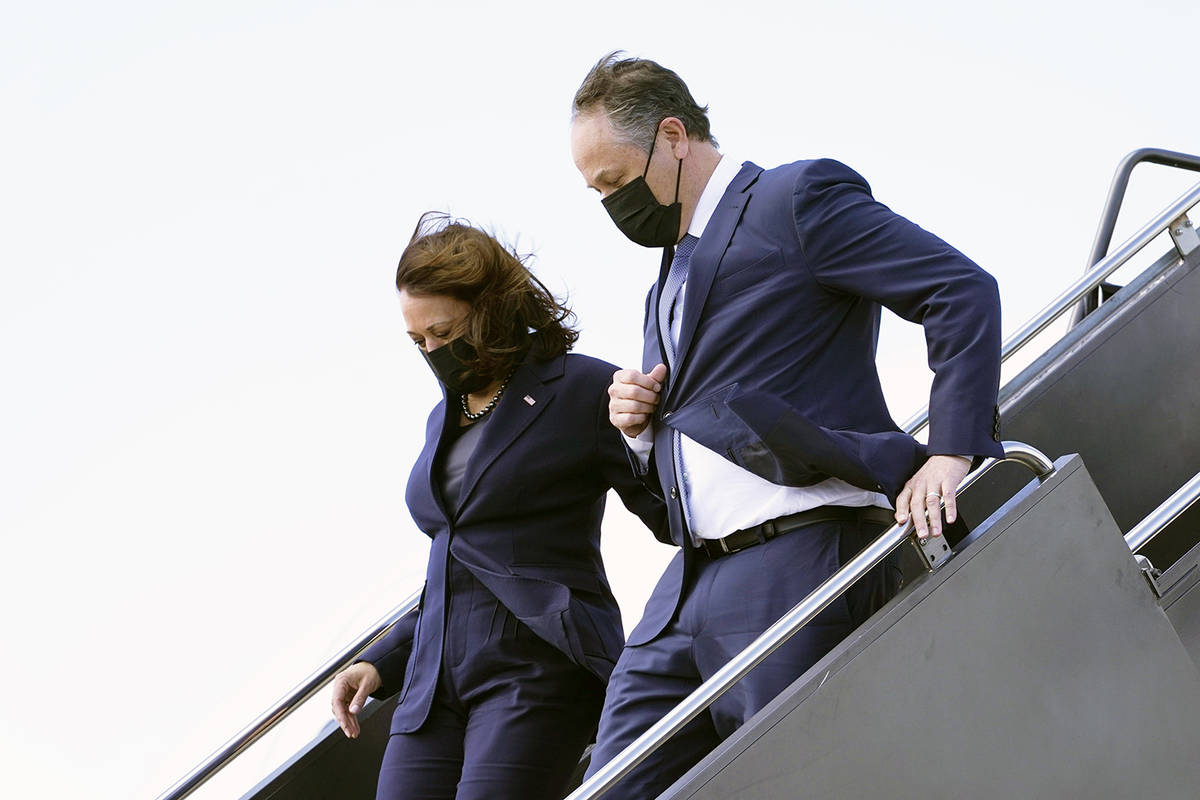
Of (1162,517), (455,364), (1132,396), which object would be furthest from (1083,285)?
(455,364)

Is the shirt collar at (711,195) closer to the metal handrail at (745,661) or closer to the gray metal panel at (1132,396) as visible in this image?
the metal handrail at (745,661)

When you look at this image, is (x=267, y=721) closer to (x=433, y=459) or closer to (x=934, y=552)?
(x=433, y=459)

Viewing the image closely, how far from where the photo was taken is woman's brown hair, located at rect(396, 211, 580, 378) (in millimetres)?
2918

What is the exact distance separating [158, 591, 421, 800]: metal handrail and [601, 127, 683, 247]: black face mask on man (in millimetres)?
1311

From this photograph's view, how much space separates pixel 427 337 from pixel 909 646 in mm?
1267

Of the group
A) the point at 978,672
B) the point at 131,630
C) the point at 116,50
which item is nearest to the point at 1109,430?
the point at 978,672

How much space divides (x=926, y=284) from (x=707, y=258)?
39 centimetres

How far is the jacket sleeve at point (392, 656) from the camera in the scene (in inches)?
122

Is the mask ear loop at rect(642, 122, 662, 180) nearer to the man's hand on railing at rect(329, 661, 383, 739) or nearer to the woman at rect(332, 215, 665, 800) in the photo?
the woman at rect(332, 215, 665, 800)

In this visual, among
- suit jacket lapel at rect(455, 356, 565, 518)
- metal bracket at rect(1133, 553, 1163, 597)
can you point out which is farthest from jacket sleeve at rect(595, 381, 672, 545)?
metal bracket at rect(1133, 553, 1163, 597)

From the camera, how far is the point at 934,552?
2240mm

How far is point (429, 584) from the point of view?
115 inches

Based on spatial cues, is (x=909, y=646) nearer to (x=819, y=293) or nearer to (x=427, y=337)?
(x=819, y=293)

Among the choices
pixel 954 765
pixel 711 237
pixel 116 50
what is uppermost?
pixel 116 50
